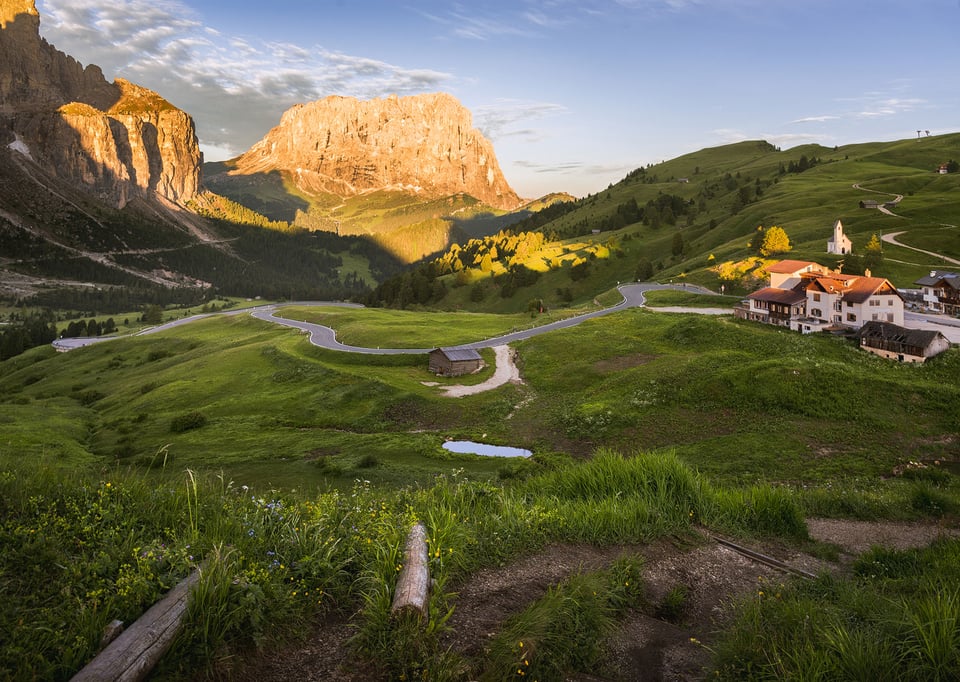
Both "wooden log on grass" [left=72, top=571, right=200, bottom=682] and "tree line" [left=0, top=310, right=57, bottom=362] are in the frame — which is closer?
"wooden log on grass" [left=72, top=571, right=200, bottom=682]

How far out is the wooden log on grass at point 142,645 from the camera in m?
5.14

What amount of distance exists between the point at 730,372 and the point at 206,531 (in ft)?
166

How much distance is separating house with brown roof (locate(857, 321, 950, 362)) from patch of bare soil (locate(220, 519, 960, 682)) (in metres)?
52.4

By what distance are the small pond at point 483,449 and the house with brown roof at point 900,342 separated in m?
38.9

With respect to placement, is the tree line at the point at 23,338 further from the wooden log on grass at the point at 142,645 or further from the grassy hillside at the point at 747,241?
the wooden log on grass at the point at 142,645

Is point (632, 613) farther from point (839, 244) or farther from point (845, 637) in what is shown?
point (839, 244)

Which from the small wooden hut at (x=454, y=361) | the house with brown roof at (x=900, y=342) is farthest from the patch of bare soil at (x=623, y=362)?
the house with brown roof at (x=900, y=342)

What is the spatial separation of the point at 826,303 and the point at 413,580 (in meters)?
73.2

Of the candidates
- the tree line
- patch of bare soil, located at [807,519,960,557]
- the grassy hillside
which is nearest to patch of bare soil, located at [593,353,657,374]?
the grassy hillside

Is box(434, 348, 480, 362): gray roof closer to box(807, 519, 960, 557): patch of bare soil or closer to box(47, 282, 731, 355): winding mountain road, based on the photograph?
box(47, 282, 731, 355): winding mountain road

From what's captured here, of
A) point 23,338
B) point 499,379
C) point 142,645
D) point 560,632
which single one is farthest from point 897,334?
point 23,338

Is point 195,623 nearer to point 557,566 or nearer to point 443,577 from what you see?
point 443,577

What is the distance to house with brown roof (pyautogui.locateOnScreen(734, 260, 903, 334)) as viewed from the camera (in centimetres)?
6200

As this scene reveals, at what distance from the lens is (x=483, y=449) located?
4541cm
